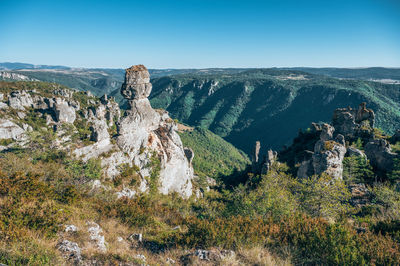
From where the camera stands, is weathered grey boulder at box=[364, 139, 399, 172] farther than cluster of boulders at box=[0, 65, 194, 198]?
Yes

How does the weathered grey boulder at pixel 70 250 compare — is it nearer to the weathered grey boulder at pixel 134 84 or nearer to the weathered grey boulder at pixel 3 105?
the weathered grey boulder at pixel 134 84

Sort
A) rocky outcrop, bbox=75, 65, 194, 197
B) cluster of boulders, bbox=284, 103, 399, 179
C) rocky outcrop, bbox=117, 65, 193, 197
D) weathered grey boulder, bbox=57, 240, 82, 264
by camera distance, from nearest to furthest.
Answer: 1. weathered grey boulder, bbox=57, 240, 82, 264
2. cluster of boulders, bbox=284, 103, 399, 179
3. rocky outcrop, bbox=75, 65, 194, 197
4. rocky outcrop, bbox=117, 65, 193, 197

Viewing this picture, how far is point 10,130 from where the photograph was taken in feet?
185

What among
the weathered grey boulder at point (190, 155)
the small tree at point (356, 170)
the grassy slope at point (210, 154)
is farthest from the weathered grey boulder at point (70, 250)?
the grassy slope at point (210, 154)

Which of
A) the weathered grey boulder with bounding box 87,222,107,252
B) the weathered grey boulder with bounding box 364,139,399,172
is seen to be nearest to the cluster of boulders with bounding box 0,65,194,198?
the weathered grey boulder with bounding box 87,222,107,252

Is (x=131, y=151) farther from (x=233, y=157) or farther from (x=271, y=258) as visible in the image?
(x=233, y=157)

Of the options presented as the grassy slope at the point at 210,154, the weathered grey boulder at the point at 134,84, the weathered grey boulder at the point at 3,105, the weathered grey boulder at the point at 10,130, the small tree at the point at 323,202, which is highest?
the weathered grey boulder at the point at 134,84

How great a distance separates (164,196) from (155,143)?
28.2ft

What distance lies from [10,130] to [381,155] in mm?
81176

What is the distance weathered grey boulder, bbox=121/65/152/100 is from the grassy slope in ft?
202

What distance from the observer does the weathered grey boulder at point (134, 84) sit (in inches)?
1339

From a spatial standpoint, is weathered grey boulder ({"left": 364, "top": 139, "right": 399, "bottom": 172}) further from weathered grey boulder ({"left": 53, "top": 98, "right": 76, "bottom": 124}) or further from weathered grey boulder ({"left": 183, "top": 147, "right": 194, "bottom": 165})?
weathered grey boulder ({"left": 53, "top": 98, "right": 76, "bottom": 124})

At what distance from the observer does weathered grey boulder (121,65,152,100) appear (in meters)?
34.0

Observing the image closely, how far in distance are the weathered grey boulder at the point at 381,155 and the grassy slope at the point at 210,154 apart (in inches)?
2473
